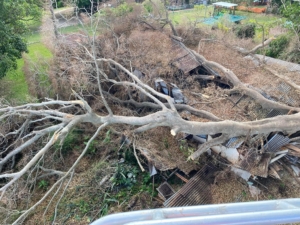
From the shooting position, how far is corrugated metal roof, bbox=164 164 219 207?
23.4 ft

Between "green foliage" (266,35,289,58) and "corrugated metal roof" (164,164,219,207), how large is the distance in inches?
383

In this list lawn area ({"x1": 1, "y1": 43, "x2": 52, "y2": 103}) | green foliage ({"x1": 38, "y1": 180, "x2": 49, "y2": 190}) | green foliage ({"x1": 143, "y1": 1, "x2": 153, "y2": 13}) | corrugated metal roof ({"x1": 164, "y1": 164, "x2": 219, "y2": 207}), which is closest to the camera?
corrugated metal roof ({"x1": 164, "y1": 164, "x2": 219, "y2": 207})

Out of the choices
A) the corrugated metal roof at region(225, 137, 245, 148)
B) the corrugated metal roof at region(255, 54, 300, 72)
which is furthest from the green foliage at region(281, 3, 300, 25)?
the corrugated metal roof at region(225, 137, 245, 148)

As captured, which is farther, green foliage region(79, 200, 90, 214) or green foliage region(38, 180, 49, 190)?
green foliage region(38, 180, 49, 190)

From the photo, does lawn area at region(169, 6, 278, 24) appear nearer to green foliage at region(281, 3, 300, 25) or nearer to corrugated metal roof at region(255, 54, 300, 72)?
green foliage at region(281, 3, 300, 25)

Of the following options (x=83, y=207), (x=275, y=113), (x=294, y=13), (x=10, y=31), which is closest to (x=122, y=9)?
(x=10, y=31)

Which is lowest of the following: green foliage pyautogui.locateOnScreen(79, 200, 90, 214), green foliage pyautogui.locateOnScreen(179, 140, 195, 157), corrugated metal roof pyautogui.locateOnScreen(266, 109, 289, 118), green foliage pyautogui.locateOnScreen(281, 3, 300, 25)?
green foliage pyautogui.locateOnScreen(79, 200, 90, 214)

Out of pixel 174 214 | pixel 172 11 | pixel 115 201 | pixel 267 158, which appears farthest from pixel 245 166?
pixel 172 11

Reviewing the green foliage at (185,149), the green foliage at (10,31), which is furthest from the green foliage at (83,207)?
the green foliage at (10,31)

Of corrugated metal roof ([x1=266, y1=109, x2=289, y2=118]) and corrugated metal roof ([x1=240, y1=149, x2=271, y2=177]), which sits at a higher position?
corrugated metal roof ([x1=266, y1=109, x2=289, y2=118])

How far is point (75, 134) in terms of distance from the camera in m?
9.72

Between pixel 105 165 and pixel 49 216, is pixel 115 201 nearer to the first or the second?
pixel 105 165

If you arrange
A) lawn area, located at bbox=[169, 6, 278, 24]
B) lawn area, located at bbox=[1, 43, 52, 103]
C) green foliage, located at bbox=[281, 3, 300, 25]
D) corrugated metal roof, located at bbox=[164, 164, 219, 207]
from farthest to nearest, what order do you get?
1. lawn area, located at bbox=[169, 6, 278, 24]
2. green foliage, located at bbox=[281, 3, 300, 25]
3. lawn area, located at bbox=[1, 43, 52, 103]
4. corrugated metal roof, located at bbox=[164, 164, 219, 207]

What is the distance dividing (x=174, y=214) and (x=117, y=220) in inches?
12.6
